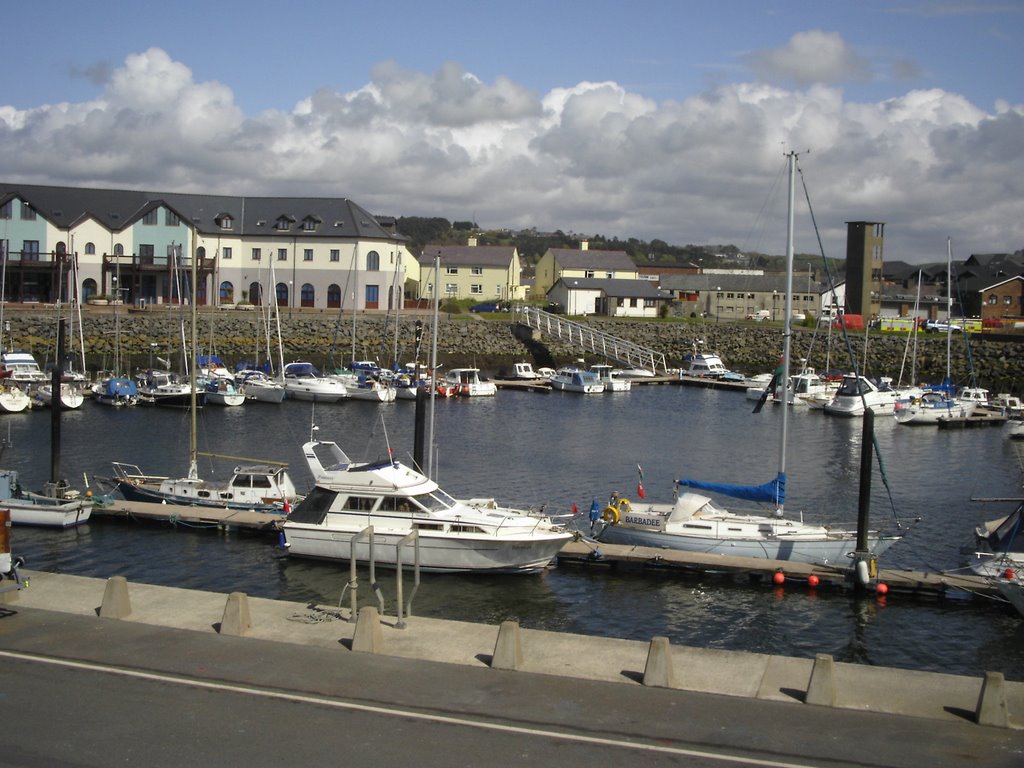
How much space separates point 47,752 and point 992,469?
47135 mm

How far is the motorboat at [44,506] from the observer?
33000 mm

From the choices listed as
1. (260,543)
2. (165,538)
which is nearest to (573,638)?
(260,543)

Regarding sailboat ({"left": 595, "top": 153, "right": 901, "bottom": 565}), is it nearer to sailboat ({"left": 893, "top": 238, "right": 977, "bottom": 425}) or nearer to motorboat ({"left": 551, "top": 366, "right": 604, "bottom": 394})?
sailboat ({"left": 893, "top": 238, "right": 977, "bottom": 425})

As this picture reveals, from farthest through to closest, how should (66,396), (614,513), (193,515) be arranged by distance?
(66,396) < (193,515) < (614,513)

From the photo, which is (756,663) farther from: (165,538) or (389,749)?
(165,538)

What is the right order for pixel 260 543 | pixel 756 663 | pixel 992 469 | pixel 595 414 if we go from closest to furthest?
pixel 756 663 → pixel 260 543 → pixel 992 469 → pixel 595 414

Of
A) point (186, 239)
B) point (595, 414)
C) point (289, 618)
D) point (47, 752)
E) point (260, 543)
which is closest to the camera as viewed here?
point (47, 752)

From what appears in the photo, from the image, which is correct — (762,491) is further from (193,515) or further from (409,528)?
(193,515)

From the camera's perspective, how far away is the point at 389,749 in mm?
14070

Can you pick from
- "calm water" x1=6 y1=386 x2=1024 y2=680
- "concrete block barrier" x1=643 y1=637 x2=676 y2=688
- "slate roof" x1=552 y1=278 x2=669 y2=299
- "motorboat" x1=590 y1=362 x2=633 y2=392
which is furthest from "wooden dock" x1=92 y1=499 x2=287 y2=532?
"slate roof" x1=552 y1=278 x2=669 y2=299

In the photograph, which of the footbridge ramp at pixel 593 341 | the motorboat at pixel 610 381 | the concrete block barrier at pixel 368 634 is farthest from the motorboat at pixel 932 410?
the concrete block barrier at pixel 368 634

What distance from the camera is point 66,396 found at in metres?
63.7

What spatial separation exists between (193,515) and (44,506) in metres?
4.39

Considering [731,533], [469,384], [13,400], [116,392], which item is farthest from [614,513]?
[469,384]
